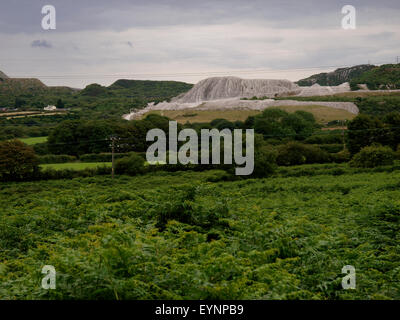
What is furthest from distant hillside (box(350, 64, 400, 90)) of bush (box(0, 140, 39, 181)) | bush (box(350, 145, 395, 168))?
bush (box(0, 140, 39, 181))

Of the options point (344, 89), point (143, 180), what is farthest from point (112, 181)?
point (344, 89)

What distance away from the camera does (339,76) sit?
172750 mm

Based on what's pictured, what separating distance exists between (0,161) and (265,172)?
34.9 meters

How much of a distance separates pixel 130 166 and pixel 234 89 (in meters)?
101

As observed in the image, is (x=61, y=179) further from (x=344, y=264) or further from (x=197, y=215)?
(x=344, y=264)

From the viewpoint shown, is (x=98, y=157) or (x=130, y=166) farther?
(x=98, y=157)

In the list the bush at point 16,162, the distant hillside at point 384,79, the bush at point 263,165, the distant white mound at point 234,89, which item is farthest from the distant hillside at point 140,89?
the bush at point 263,165

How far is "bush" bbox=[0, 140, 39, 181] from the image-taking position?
56.7m

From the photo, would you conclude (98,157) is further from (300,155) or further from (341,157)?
(341,157)

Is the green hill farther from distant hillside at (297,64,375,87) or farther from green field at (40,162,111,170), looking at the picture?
green field at (40,162,111,170)

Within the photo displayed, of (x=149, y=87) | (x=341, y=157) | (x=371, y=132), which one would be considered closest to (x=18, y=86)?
(x=149, y=87)

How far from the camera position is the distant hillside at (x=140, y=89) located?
522 ft

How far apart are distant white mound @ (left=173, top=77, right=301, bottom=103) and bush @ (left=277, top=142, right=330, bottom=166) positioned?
84681mm

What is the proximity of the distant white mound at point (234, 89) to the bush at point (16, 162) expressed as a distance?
8999cm
